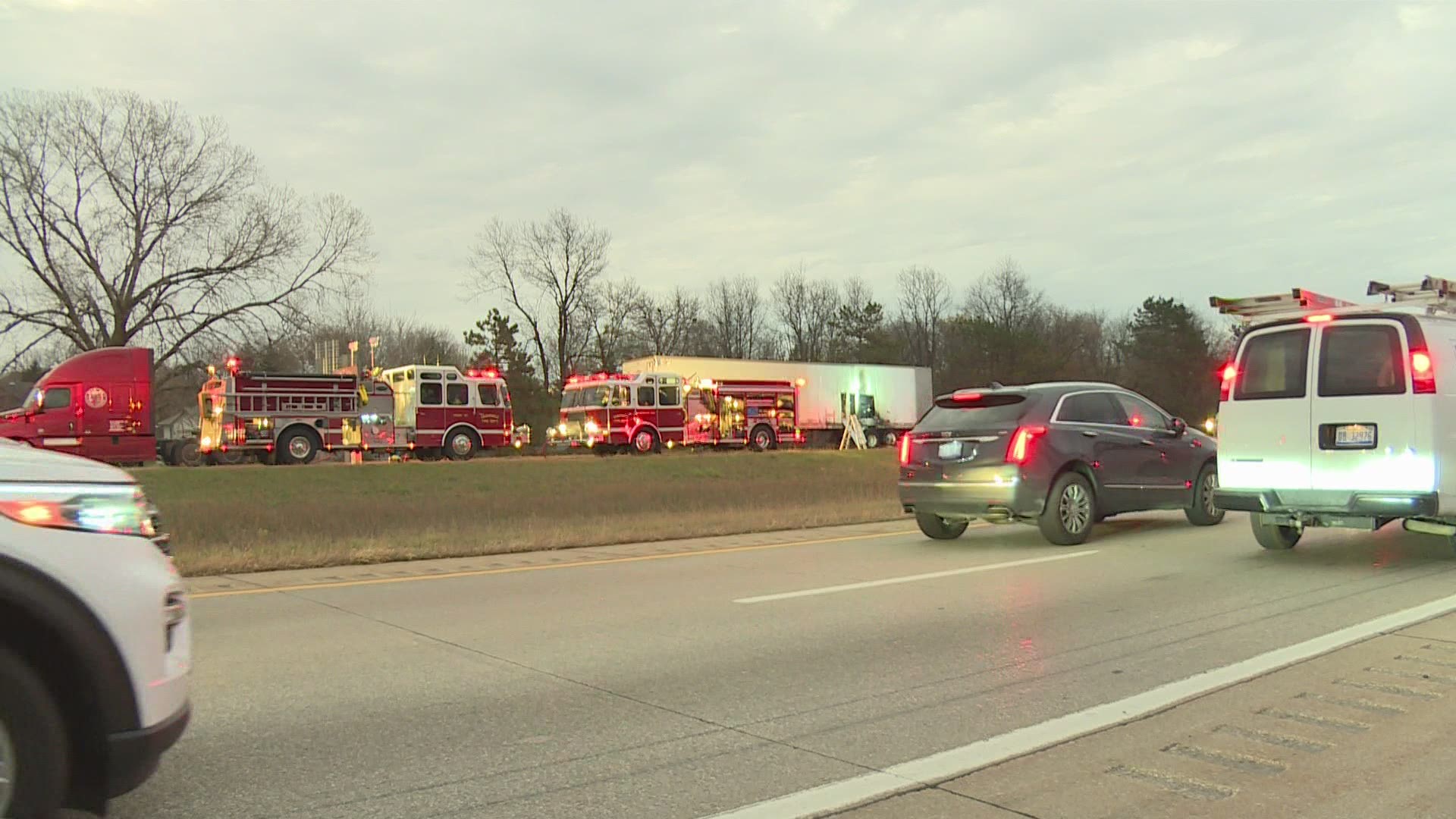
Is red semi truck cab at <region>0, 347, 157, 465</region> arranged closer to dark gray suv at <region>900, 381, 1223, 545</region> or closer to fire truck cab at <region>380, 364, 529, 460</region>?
fire truck cab at <region>380, 364, 529, 460</region>

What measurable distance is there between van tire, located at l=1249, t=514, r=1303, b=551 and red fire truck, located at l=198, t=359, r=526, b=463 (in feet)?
88.9

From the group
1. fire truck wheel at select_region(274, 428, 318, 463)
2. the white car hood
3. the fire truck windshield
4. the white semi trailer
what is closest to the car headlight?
the white car hood

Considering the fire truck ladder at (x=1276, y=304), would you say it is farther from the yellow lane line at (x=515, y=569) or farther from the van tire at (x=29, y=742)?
the van tire at (x=29, y=742)

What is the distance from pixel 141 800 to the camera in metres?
4.06

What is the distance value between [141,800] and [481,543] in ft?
29.1

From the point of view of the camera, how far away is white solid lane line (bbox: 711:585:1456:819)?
3998mm

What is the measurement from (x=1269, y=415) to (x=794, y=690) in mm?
6715

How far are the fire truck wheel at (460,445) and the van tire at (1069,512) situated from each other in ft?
82.3

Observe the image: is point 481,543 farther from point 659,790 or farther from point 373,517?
point 659,790

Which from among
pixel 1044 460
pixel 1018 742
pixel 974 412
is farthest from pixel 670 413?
pixel 1018 742

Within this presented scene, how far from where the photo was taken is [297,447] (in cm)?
3114

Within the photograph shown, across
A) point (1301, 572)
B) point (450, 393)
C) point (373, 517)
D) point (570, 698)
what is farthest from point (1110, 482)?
point (450, 393)

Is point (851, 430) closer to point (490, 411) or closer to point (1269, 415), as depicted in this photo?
point (490, 411)

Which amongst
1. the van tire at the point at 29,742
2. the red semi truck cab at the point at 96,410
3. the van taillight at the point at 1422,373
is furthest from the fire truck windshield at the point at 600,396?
the van tire at the point at 29,742
